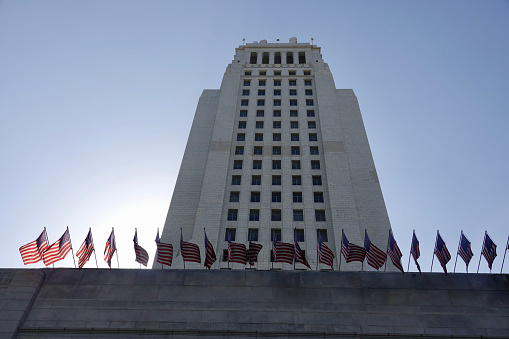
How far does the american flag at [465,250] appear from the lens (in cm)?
2350

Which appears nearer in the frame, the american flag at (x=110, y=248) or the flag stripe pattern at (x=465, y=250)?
the flag stripe pattern at (x=465, y=250)

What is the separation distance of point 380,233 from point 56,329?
25.1m

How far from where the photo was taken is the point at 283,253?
2430 centimetres

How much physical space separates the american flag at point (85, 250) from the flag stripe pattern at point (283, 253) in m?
9.97

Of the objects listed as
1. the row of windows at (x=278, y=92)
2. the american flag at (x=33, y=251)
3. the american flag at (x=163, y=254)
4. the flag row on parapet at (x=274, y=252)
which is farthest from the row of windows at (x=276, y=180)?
the american flag at (x=33, y=251)

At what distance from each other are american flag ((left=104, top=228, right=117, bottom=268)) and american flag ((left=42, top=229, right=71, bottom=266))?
1925 millimetres

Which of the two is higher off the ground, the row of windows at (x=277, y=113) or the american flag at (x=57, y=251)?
the row of windows at (x=277, y=113)

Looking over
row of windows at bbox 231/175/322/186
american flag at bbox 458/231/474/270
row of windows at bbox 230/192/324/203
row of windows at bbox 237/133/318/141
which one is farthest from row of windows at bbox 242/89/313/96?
american flag at bbox 458/231/474/270

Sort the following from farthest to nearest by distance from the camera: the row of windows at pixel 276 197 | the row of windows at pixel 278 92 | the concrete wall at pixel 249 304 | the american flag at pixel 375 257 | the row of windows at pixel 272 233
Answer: the row of windows at pixel 278 92 < the row of windows at pixel 276 197 < the row of windows at pixel 272 233 < the american flag at pixel 375 257 < the concrete wall at pixel 249 304

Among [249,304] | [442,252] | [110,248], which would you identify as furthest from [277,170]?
[249,304]

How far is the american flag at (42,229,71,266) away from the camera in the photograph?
2445 cm

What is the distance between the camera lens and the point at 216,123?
160 ft

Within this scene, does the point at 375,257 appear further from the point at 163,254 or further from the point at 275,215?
the point at 275,215

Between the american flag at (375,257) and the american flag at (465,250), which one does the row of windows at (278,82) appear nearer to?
the american flag at (375,257)
